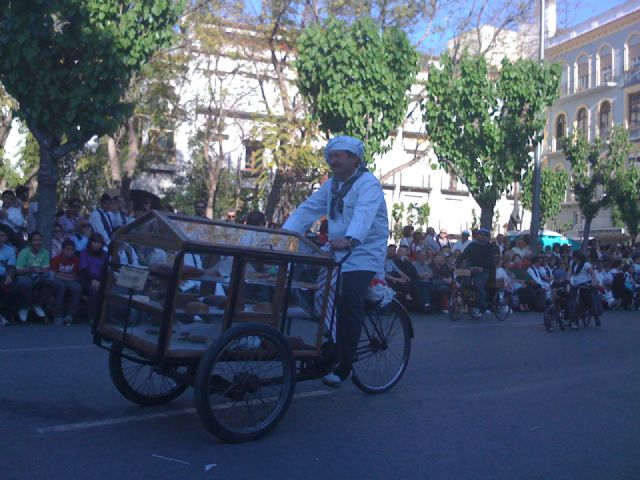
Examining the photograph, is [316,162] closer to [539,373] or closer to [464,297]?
[464,297]

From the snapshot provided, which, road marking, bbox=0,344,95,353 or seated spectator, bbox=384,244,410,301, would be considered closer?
road marking, bbox=0,344,95,353

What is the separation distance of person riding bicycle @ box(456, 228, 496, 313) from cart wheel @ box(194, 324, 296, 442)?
35.0 ft

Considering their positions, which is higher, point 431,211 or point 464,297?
point 431,211

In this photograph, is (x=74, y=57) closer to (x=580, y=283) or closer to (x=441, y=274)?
(x=441, y=274)

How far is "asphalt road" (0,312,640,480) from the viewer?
4.69m

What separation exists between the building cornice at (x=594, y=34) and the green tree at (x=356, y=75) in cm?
2912

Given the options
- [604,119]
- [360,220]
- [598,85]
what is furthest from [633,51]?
[360,220]

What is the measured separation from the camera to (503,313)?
16.0 metres

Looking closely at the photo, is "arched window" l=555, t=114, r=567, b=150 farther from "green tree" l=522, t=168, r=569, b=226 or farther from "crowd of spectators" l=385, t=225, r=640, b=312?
"crowd of spectators" l=385, t=225, r=640, b=312

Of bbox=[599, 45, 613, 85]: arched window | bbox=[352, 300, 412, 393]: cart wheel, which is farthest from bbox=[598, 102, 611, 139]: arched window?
bbox=[352, 300, 412, 393]: cart wheel

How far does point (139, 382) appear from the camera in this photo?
6.02 meters

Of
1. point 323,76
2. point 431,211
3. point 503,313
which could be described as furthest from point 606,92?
point 503,313

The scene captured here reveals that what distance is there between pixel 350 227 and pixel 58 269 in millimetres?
7767

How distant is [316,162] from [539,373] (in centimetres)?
1969
